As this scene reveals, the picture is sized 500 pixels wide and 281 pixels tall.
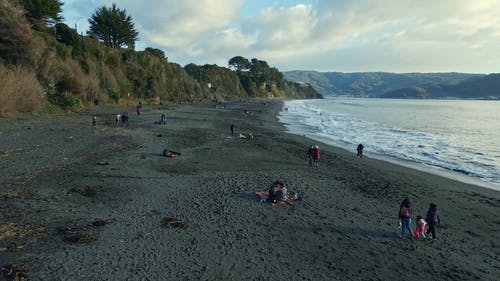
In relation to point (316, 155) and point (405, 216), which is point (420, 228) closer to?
point (405, 216)

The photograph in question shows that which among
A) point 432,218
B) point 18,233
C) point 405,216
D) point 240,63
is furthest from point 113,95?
point 240,63

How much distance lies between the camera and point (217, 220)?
10.4 metres

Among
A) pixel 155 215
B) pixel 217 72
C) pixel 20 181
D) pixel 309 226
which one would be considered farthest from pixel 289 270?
pixel 217 72

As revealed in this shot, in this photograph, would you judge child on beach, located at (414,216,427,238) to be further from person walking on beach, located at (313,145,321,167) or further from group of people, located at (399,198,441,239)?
person walking on beach, located at (313,145,321,167)

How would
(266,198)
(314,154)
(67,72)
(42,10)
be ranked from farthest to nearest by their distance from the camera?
1. (42,10)
2. (67,72)
3. (314,154)
4. (266,198)

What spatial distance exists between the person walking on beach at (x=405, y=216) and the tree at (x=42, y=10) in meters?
50.0

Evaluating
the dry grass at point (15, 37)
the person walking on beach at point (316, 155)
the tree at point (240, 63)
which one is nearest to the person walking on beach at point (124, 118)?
the dry grass at point (15, 37)

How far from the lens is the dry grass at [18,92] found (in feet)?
84.8

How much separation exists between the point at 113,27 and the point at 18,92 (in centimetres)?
4221

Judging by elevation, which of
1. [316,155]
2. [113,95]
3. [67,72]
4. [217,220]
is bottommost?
[217,220]

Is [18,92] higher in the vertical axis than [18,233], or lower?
higher

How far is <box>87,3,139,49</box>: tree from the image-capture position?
201 ft

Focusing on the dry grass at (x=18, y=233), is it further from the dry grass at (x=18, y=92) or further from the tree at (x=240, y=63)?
the tree at (x=240, y=63)

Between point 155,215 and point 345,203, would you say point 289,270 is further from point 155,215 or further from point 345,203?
point 345,203
